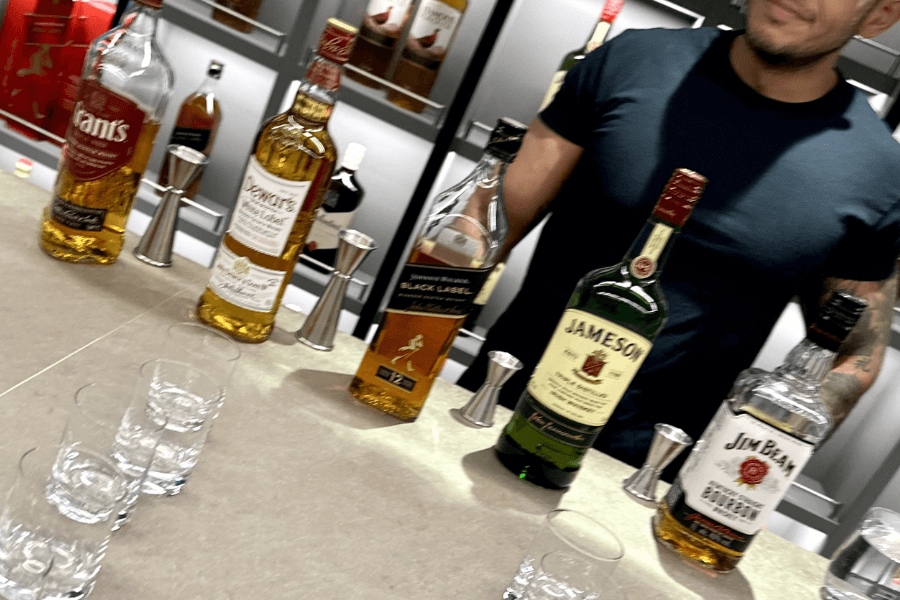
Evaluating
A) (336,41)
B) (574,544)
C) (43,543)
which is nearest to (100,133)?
(336,41)

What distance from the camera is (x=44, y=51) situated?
76.1 inches

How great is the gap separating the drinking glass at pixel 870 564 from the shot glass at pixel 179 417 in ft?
2.21

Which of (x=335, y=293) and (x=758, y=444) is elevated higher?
(x=758, y=444)

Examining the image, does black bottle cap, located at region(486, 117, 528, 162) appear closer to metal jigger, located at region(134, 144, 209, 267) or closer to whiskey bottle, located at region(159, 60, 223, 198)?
metal jigger, located at region(134, 144, 209, 267)

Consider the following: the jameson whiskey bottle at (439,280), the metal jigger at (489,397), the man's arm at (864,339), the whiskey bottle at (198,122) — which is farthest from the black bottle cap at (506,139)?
the whiskey bottle at (198,122)

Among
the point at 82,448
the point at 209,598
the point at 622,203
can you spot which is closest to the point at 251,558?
the point at 209,598

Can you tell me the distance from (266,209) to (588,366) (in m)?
0.37

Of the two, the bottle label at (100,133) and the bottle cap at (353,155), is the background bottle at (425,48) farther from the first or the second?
the bottle label at (100,133)

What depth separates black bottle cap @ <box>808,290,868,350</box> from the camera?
31.6 inches

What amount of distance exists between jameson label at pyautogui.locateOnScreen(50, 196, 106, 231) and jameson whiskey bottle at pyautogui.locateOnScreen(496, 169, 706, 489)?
1.74 ft

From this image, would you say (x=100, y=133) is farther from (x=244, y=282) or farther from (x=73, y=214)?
(x=244, y=282)

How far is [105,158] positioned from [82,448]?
19.0 inches

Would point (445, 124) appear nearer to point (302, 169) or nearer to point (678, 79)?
point (678, 79)

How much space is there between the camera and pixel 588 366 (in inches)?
33.6
